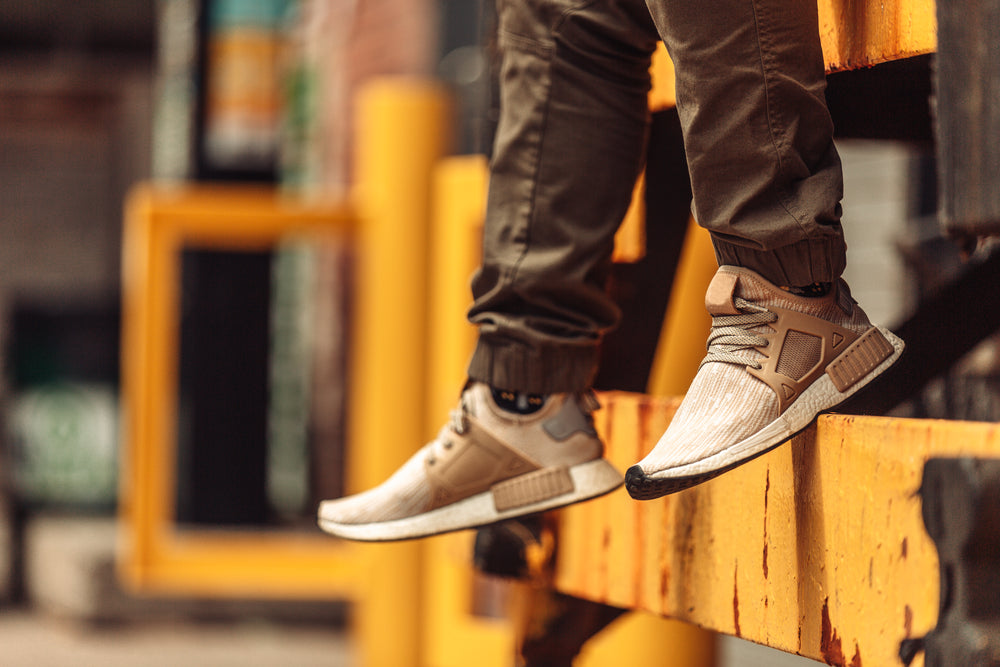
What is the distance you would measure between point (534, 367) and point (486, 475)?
0.15m

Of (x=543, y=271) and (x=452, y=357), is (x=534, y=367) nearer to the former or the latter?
(x=543, y=271)

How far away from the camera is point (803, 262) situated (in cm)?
134

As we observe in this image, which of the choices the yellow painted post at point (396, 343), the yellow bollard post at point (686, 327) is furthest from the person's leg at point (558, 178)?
the yellow painted post at point (396, 343)

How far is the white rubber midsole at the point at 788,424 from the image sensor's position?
130 centimetres

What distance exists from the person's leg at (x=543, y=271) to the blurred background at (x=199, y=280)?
128 centimetres

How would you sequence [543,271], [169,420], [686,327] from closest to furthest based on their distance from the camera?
1. [543,271]
2. [686,327]
3. [169,420]

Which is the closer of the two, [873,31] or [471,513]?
[873,31]

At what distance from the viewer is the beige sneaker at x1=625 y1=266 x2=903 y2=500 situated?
1313mm

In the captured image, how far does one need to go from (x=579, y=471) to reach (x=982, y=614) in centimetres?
60

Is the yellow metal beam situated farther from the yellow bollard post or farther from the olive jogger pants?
the yellow bollard post

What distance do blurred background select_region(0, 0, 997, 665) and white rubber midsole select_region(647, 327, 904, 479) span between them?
4.76 ft

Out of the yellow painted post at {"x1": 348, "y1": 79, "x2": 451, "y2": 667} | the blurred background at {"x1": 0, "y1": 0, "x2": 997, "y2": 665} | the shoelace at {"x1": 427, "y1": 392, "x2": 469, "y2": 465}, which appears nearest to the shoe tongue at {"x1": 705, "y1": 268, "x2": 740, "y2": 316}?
the shoelace at {"x1": 427, "y1": 392, "x2": 469, "y2": 465}

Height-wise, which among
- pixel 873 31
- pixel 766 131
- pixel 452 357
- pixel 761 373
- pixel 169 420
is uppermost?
pixel 873 31

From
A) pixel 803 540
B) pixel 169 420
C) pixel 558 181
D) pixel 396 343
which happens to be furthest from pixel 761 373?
pixel 169 420
